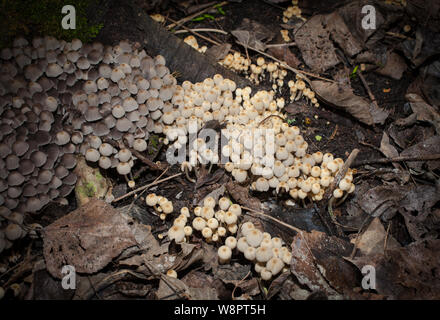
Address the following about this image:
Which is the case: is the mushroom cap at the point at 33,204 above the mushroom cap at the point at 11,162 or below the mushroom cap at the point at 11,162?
below

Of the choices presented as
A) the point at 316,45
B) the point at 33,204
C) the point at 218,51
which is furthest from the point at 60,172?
the point at 316,45

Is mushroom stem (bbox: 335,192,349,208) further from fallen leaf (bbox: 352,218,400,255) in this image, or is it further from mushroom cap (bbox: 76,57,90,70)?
mushroom cap (bbox: 76,57,90,70)

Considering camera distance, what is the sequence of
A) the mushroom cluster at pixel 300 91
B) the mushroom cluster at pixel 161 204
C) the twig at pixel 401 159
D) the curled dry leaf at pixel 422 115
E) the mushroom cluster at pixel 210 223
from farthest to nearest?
the mushroom cluster at pixel 300 91
the curled dry leaf at pixel 422 115
the twig at pixel 401 159
the mushroom cluster at pixel 161 204
the mushroom cluster at pixel 210 223

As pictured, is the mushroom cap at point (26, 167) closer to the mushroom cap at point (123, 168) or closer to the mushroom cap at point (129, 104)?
the mushroom cap at point (123, 168)

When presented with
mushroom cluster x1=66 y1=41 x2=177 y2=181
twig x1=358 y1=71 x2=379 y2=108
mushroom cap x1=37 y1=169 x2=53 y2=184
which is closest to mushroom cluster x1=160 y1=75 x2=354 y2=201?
mushroom cluster x1=66 y1=41 x2=177 y2=181

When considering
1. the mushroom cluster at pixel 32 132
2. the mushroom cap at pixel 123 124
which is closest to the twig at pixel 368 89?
the mushroom cap at pixel 123 124

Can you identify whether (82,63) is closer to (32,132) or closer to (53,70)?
(53,70)
